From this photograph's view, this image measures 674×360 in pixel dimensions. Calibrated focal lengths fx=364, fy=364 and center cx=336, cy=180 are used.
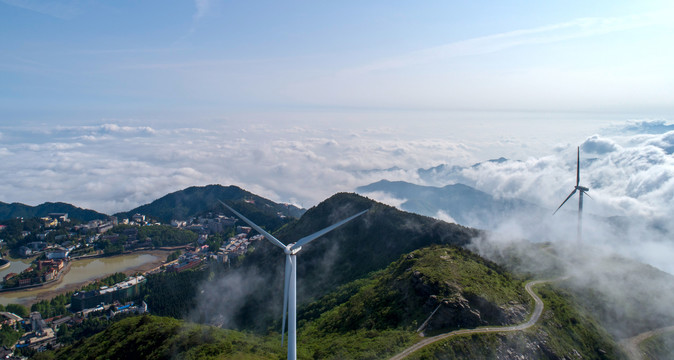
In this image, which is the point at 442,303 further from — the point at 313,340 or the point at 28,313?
the point at 28,313

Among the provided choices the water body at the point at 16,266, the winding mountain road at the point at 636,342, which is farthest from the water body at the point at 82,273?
the winding mountain road at the point at 636,342

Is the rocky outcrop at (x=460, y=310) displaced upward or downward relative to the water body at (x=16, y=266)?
upward

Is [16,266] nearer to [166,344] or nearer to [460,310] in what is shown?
[166,344]

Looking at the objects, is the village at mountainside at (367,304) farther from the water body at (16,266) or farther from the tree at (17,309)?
the water body at (16,266)

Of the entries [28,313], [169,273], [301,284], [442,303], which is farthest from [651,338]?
[28,313]

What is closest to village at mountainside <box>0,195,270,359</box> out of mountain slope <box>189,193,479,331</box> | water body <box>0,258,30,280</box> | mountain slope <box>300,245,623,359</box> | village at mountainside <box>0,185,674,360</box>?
village at mountainside <box>0,185,674,360</box>

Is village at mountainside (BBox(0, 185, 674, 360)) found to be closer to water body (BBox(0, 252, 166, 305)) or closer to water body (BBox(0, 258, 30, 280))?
water body (BBox(0, 252, 166, 305))
